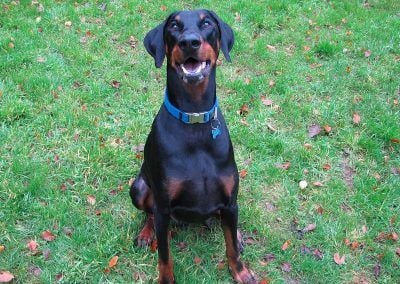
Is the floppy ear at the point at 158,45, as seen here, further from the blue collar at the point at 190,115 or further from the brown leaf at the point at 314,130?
the brown leaf at the point at 314,130

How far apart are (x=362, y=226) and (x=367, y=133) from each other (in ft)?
4.53

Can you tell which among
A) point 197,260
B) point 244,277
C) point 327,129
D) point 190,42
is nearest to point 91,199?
point 197,260

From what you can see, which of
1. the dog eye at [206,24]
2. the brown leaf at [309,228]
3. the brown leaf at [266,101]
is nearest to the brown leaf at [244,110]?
the brown leaf at [266,101]

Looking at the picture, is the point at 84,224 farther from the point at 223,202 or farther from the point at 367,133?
the point at 367,133

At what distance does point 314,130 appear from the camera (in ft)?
17.7

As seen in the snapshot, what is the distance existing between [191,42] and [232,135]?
233 centimetres

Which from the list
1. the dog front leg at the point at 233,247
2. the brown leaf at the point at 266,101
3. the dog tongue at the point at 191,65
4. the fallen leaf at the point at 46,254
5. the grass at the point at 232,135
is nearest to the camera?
the dog tongue at the point at 191,65

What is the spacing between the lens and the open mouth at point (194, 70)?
3029mm

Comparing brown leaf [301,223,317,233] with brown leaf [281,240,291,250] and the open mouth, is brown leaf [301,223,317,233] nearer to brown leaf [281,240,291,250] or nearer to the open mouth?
brown leaf [281,240,291,250]

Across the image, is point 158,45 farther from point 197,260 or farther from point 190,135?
point 197,260

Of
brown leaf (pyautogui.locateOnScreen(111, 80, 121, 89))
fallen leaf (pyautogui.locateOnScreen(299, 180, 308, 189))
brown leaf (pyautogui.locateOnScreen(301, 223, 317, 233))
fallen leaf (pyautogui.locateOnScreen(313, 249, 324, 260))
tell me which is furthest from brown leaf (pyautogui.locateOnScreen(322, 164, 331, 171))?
brown leaf (pyautogui.locateOnScreen(111, 80, 121, 89))

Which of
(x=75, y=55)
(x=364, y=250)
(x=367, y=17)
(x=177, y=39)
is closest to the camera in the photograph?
(x=177, y=39)

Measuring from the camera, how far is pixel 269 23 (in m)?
7.21

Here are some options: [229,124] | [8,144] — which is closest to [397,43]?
[229,124]
